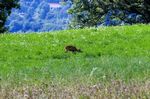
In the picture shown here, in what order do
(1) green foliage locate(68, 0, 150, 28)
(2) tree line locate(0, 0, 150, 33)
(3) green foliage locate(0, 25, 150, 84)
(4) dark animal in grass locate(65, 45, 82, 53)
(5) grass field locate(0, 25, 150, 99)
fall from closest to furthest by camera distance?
(5) grass field locate(0, 25, 150, 99)
(3) green foliage locate(0, 25, 150, 84)
(4) dark animal in grass locate(65, 45, 82, 53)
(2) tree line locate(0, 0, 150, 33)
(1) green foliage locate(68, 0, 150, 28)

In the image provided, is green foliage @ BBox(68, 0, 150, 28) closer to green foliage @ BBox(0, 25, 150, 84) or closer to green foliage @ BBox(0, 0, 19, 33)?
green foliage @ BBox(0, 0, 19, 33)

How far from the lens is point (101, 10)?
1981 inches

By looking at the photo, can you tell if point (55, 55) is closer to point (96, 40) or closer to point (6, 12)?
point (96, 40)

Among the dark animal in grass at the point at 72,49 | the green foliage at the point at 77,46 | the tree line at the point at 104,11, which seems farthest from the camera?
the tree line at the point at 104,11

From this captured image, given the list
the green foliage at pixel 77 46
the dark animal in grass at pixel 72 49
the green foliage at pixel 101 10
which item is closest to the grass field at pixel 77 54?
the green foliage at pixel 77 46

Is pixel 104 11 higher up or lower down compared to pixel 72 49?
lower down

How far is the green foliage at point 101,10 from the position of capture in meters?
48.5

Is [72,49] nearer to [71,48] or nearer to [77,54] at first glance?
→ [71,48]

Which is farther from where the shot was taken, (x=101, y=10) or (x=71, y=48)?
(x=101, y=10)

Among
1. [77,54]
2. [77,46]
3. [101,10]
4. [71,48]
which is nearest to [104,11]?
[101,10]

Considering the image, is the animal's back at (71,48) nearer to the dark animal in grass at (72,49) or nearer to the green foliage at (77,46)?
the dark animal in grass at (72,49)

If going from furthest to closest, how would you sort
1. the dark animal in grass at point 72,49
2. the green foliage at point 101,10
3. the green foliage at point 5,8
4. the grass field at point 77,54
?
the green foliage at point 101,10 → the green foliage at point 5,8 → the dark animal in grass at point 72,49 → the grass field at point 77,54

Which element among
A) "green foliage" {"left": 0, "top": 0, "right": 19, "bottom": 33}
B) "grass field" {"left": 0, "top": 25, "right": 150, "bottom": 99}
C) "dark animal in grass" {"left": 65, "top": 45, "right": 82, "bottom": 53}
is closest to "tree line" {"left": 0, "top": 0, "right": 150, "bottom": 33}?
"green foliage" {"left": 0, "top": 0, "right": 19, "bottom": 33}

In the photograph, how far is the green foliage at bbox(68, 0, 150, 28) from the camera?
4847 centimetres
